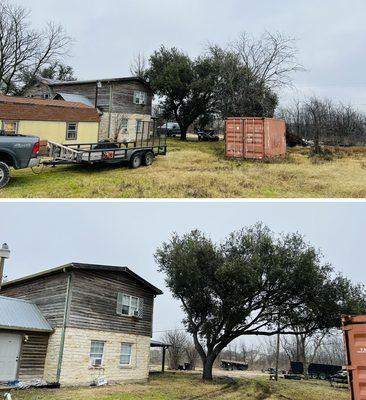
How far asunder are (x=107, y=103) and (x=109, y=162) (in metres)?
18.9

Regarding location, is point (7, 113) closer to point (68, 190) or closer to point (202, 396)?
point (68, 190)

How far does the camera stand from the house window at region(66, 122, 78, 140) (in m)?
30.2

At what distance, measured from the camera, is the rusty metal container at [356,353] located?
8883 mm

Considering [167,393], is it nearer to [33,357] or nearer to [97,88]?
[33,357]

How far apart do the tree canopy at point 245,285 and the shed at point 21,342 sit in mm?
7176

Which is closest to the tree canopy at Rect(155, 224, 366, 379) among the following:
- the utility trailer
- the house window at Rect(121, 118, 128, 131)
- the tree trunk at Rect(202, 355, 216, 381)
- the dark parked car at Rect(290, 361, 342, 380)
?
the tree trunk at Rect(202, 355, 216, 381)

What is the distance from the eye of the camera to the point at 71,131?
1201 inches

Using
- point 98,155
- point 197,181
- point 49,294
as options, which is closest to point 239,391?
point 197,181

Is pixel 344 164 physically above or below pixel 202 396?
above

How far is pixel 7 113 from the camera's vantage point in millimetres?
26062

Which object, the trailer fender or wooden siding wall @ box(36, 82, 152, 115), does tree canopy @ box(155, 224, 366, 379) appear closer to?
the trailer fender

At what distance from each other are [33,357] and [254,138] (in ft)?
52.9

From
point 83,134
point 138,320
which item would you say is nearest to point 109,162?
point 138,320

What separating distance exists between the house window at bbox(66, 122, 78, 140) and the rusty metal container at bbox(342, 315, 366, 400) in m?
24.6
